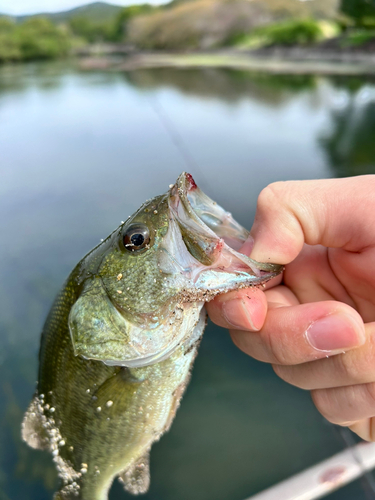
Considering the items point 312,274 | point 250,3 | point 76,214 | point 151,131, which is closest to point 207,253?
point 312,274

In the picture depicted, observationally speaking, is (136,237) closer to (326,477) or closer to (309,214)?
(309,214)

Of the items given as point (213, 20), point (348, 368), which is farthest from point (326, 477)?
point (213, 20)

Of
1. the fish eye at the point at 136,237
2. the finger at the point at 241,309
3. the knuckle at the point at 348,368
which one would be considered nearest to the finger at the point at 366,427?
the knuckle at the point at 348,368

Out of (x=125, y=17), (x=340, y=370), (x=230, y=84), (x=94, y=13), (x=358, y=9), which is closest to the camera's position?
(x=340, y=370)

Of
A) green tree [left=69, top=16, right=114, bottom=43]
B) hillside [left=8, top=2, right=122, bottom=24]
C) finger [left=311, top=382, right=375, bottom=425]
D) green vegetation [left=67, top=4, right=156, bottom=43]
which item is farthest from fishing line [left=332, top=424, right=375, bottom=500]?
hillside [left=8, top=2, right=122, bottom=24]

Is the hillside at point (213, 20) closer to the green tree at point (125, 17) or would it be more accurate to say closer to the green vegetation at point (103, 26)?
the green tree at point (125, 17)

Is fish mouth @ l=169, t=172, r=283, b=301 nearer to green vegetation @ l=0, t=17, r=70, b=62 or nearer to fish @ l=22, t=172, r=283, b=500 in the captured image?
fish @ l=22, t=172, r=283, b=500
